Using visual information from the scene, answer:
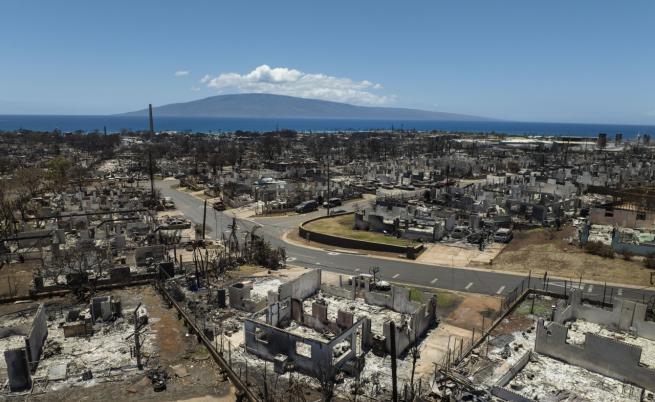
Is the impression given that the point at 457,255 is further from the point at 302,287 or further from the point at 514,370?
the point at 514,370

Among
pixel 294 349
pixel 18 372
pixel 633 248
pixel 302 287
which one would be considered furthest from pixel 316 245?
pixel 18 372

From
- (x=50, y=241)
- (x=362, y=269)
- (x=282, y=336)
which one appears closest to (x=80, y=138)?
(x=50, y=241)

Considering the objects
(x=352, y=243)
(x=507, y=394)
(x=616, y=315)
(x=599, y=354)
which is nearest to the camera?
(x=507, y=394)

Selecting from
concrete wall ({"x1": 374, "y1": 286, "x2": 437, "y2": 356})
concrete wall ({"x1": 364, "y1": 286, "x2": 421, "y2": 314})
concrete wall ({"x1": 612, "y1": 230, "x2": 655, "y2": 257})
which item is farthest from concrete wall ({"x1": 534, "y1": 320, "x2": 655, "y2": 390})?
concrete wall ({"x1": 612, "y1": 230, "x2": 655, "y2": 257})

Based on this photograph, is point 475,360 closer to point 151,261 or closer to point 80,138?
point 151,261

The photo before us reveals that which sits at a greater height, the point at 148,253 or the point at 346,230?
the point at 148,253

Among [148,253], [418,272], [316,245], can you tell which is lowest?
[316,245]

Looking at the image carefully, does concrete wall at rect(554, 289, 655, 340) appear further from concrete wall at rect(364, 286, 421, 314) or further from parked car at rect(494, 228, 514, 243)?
parked car at rect(494, 228, 514, 243)
